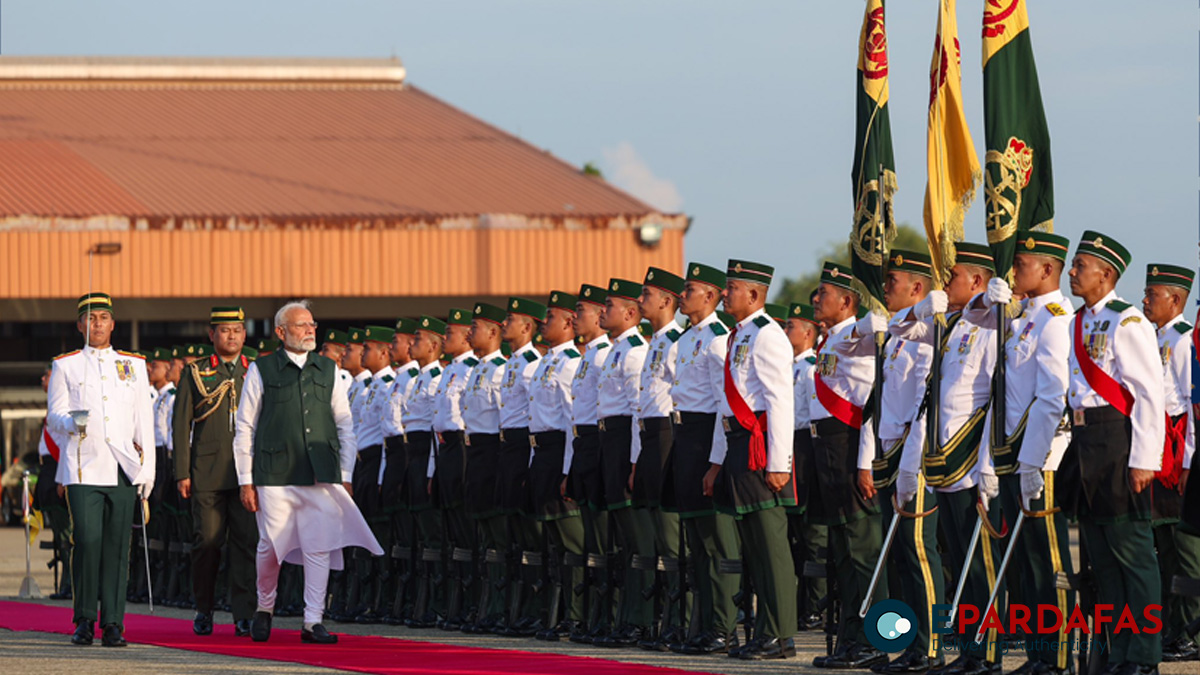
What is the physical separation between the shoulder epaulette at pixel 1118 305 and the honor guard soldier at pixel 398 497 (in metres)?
6.44

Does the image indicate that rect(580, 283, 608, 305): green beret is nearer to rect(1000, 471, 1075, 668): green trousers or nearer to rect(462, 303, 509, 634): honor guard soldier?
rect(462, 303, 509, 634): honor guard soldier

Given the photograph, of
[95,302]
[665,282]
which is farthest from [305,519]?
[665,282]

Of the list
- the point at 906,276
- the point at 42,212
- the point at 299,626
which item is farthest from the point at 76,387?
the point at 42,212

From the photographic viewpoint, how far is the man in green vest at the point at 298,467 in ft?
35.6

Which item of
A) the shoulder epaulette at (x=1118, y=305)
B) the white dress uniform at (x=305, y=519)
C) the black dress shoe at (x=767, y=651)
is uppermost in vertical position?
the shoulder epaulette at (x=1118, y=305)

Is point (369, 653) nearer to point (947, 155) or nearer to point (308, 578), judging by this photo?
point (308, 578)

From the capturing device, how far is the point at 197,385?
1228 centimetres

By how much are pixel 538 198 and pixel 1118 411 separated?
26.9 meters

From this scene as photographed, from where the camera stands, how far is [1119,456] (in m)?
7.79

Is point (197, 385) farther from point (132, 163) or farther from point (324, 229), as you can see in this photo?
point (132, 163)

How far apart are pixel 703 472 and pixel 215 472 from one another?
138 inches

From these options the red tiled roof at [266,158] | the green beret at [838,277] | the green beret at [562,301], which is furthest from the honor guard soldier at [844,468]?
the red tiled roof at [266,158]

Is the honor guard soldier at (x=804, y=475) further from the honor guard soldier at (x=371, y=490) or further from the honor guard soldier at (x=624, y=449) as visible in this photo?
the honor guard soldier at (x=371, y=490)

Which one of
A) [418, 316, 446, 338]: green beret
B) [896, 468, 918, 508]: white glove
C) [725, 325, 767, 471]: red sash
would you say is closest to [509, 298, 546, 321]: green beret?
[418, 316, 446, 338]: green beret
